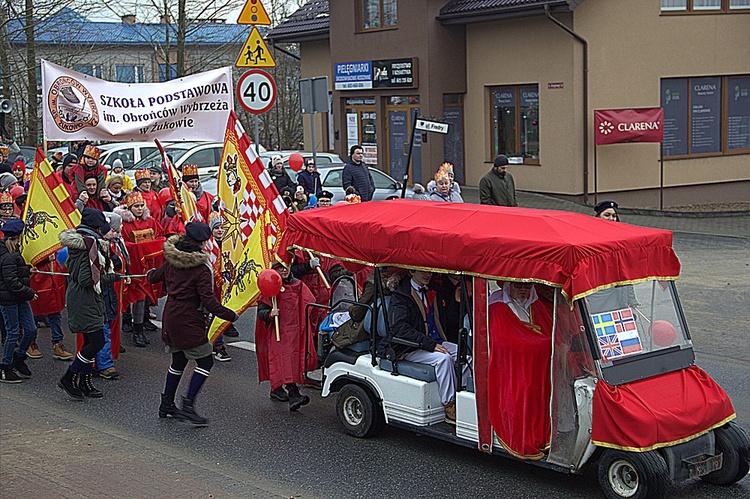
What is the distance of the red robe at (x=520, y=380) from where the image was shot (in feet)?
22.0

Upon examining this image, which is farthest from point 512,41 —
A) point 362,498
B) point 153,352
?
point 362,498

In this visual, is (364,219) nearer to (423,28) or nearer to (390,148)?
(423,28)

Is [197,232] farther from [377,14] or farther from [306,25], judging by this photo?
[306,25]

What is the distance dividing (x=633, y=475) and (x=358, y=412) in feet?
8.14

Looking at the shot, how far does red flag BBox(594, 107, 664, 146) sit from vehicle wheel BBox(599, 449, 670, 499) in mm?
16967

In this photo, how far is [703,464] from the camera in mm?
6566

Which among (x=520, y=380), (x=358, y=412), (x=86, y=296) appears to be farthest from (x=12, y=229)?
(x=520, y=380)

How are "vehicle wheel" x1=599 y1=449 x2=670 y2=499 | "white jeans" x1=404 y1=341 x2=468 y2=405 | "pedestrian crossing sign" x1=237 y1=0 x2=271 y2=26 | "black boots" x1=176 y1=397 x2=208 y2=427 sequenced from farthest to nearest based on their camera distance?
"pedestrian crossing sign" x1=237 y1=0 x2=271 y2=26 → "black boots" x1=176 y1=397 x2=208 y2=427 → "white jeans" x1=404 y1=341 x2=468 y2=405 → "vehicle wheel" x1=599 y1=449 x2=670 y2=499

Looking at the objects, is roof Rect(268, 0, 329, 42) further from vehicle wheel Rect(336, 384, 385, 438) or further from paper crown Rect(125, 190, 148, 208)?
vehicle wheel Rect(336, 384, 385, 438)

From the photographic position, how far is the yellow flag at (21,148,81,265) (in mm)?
11406

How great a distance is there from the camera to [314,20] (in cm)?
3234

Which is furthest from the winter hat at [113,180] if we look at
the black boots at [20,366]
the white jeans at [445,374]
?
the white jeans at [445,374]

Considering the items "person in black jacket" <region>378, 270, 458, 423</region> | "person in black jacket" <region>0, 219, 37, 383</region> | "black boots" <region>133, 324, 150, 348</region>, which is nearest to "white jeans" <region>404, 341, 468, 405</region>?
"person in black jacket" <region>378, 270, 458, 423</region>

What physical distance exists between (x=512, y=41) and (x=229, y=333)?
14762 millimetres
